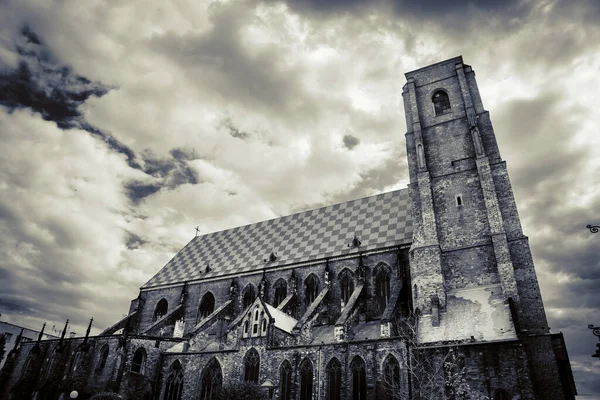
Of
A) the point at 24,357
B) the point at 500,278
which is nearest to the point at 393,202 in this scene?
the point at 500,278

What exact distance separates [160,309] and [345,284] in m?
19.2

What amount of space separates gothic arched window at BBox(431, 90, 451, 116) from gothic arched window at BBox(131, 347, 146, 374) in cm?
2736

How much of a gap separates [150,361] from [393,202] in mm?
22400

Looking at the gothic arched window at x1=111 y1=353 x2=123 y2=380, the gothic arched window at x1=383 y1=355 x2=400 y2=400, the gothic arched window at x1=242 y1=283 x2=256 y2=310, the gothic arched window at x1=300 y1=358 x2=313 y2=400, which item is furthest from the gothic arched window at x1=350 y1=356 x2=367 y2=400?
the gothic arched window at x1=111 y1=353 x2=123 y2=380

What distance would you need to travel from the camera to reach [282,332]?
2525 cm

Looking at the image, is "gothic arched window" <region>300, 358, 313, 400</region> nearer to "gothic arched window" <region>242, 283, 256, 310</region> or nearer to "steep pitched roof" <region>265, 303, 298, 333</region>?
"steep pitched roof" <region>265, 303, 298, 333</region>

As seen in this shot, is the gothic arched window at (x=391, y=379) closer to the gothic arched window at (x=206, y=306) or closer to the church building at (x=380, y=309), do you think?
the church building at (x=380, y=309)

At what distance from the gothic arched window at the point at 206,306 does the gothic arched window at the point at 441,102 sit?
24.2 meters

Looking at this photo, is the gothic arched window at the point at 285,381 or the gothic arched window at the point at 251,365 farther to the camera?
the gothic arched window at the point at 251,365

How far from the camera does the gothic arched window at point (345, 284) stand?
29.2 meters

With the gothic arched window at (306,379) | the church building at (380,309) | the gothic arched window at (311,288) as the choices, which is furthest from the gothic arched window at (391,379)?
the gothic arched window at (311,288)

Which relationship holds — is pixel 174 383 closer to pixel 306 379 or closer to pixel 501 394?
pixel 306 379

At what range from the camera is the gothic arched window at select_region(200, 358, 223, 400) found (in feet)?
84.7

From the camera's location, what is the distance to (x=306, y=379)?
22.8 metres
